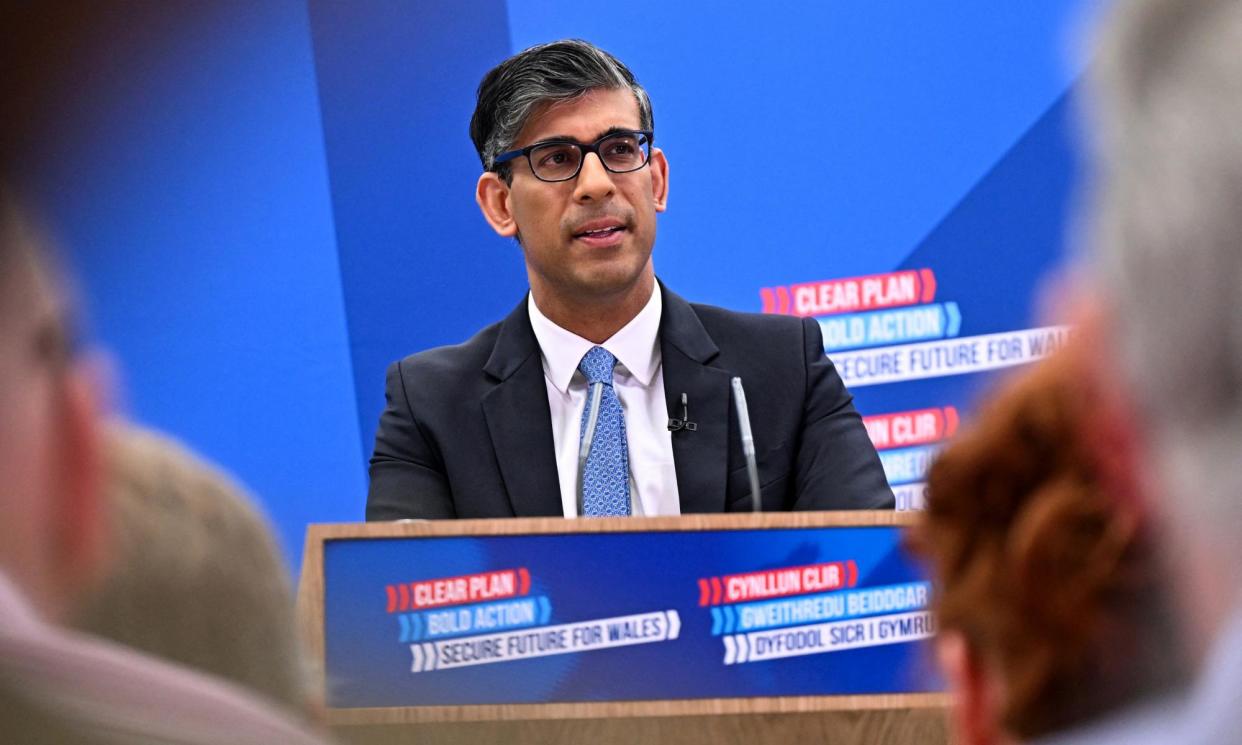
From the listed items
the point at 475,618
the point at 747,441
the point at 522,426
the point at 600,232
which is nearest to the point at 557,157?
the point at 600,232

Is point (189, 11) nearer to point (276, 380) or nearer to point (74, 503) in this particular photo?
point (74, 503)

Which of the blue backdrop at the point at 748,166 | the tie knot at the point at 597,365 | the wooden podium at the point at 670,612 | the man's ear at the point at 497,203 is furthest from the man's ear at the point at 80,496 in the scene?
the blue backdrop at the point at 748,166

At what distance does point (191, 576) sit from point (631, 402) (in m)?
1.20

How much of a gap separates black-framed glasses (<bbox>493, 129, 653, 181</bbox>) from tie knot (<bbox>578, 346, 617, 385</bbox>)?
0.83 feet

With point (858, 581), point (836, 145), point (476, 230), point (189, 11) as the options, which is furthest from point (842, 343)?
point (189, 11)

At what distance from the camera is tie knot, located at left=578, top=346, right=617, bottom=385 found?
5.64 ft

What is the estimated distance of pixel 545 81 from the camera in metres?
1.83

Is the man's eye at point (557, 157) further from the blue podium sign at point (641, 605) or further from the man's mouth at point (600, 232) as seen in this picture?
the blue podium sign at point (641, 605)

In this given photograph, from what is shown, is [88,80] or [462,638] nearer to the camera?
[88,80]

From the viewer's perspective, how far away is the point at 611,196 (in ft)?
6.02

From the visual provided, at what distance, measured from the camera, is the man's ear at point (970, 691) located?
1.45ft

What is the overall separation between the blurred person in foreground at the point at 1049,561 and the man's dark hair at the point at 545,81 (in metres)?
1.46

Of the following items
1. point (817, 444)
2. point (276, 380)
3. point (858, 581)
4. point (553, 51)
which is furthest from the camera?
point (276, 380)

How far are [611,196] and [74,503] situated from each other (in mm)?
1375
